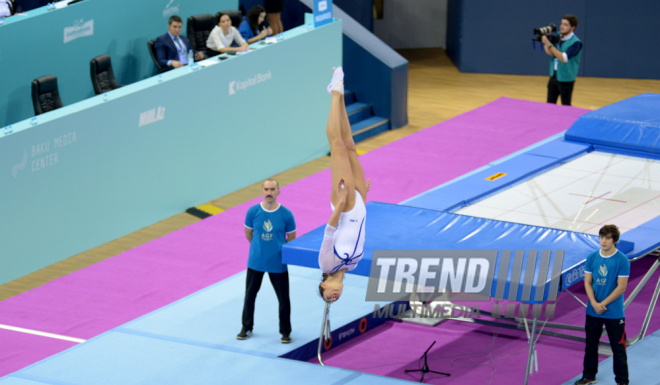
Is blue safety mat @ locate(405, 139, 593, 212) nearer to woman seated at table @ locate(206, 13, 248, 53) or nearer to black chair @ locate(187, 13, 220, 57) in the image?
woman seated at table @ locate(206, 13, 248, 53)

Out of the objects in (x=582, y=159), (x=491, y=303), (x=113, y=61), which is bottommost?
(x=491, y=303)

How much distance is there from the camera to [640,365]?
548cm

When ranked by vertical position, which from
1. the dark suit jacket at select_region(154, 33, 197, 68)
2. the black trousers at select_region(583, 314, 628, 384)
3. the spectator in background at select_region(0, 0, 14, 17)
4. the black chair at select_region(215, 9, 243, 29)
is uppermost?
the spectator in background at select_region(0, 0, 14, 17)

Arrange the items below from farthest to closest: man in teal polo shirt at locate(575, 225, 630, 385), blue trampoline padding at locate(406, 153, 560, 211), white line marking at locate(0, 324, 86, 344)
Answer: blue trampoline padding at locate(406, 153, 560, 211) → white line marking at locate(0, 324, 86, 344) → man in teal polo shirt at locate(575, 225, 630, 385)

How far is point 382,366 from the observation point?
608cm

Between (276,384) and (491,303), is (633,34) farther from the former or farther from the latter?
(276,384)

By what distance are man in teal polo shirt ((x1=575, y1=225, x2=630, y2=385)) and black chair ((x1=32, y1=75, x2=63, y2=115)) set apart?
17.4 ft

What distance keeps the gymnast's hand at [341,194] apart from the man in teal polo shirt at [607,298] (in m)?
1.56

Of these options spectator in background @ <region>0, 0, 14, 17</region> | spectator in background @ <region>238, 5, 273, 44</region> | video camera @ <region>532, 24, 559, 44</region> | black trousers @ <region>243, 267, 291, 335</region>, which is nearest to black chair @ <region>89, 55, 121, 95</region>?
spectator in background @ <region>0, 0, 14, 17</region>

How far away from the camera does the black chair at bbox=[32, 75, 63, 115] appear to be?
26.7 feet

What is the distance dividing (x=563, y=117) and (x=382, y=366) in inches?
255

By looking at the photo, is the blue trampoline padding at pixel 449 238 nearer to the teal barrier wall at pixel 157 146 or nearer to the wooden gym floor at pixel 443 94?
the teal barrier wall at pixel 157 146

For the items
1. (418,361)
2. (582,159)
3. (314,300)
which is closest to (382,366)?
(418,361)

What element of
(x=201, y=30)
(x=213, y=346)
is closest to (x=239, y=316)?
(x=213, y=346)
